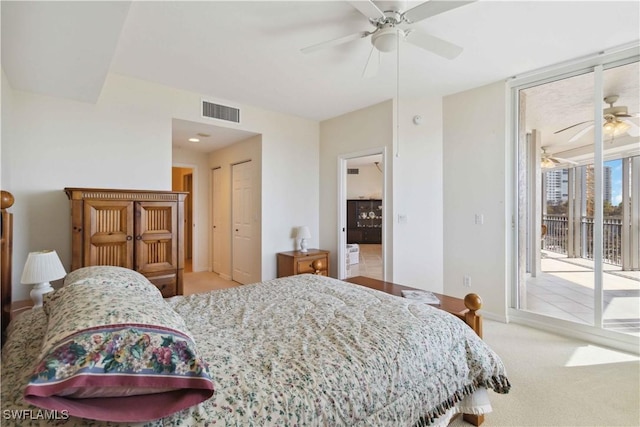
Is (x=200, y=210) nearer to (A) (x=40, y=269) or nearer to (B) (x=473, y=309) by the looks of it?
(A) (x=40, y=269)

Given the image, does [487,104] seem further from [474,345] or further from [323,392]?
[323,392]

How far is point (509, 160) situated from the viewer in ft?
10.8

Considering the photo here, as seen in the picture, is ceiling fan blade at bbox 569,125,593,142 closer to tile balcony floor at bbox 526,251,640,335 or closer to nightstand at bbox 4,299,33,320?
tile balcony floor at bbox 526,251,640,335

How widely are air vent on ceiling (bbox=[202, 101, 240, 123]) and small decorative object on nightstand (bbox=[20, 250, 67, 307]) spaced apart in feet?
7.69

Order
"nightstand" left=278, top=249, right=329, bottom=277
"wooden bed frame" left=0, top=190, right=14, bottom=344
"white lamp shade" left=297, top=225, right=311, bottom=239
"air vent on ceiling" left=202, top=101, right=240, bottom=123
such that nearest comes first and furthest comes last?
"wooden bed frame" left=0, top=190, right=14, bottom=344, "air vent on ceiling" left=202, top=101, right=240, bottom=123, "nightstand" left=278, top=249, right=329, bottom=277, "white lamp shade" left=297, top=225, right=311, bottom=239

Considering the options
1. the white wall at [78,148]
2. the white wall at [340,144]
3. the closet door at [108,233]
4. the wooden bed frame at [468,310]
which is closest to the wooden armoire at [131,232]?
the closet door at [108,233]

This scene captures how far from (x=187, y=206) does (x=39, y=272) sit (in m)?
4.98

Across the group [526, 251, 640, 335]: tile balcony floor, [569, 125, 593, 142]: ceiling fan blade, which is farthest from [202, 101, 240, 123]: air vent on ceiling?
[526, 251, 640, 335]: tile balcony floor

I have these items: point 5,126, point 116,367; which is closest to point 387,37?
point 116,367

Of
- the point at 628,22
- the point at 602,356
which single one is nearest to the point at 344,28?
the point at 628,22

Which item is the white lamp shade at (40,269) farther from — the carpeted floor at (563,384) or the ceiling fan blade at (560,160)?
the ceiling fan blade at (560,160)

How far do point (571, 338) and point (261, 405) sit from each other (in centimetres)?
330

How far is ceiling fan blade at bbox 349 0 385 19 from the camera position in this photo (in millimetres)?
1781

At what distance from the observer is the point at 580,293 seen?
10.3ft
